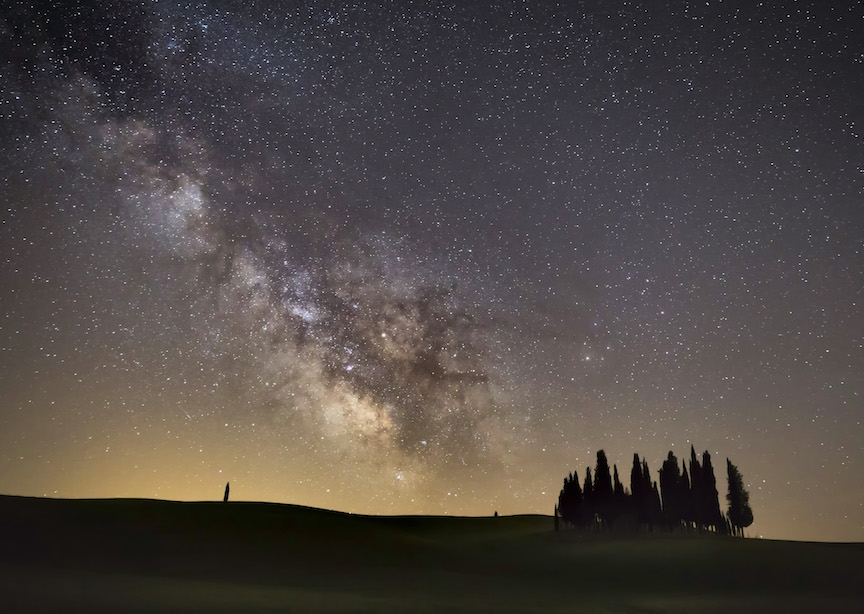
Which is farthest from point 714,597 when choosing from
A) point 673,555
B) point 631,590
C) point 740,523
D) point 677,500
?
point 740,523

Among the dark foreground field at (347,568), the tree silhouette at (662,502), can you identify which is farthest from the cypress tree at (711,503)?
the dark foreground field at (347,568)

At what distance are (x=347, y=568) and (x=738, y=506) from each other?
53.8 m

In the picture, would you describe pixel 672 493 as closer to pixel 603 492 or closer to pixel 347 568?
pixel 603 492

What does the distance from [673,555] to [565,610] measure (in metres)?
22.2

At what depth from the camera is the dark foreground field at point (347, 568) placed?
20.3 metres

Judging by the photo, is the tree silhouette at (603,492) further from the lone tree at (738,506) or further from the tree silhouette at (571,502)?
the lone tree at (738,506)

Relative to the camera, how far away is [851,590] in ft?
86.9

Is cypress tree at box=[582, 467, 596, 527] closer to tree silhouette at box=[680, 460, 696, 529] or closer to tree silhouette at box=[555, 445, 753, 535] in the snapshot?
tree silhouette at box=[555, 445, 753, 535]

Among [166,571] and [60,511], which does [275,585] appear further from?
[60,511]

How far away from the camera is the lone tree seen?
67062mm

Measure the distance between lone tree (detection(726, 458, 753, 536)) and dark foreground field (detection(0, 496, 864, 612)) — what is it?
25099mm

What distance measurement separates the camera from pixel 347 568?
114ft

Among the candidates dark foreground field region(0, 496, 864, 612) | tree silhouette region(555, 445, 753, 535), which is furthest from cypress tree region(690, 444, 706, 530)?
dark foreground field region(0, 496, 864, 612)

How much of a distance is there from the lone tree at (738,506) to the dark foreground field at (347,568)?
82.3ft
